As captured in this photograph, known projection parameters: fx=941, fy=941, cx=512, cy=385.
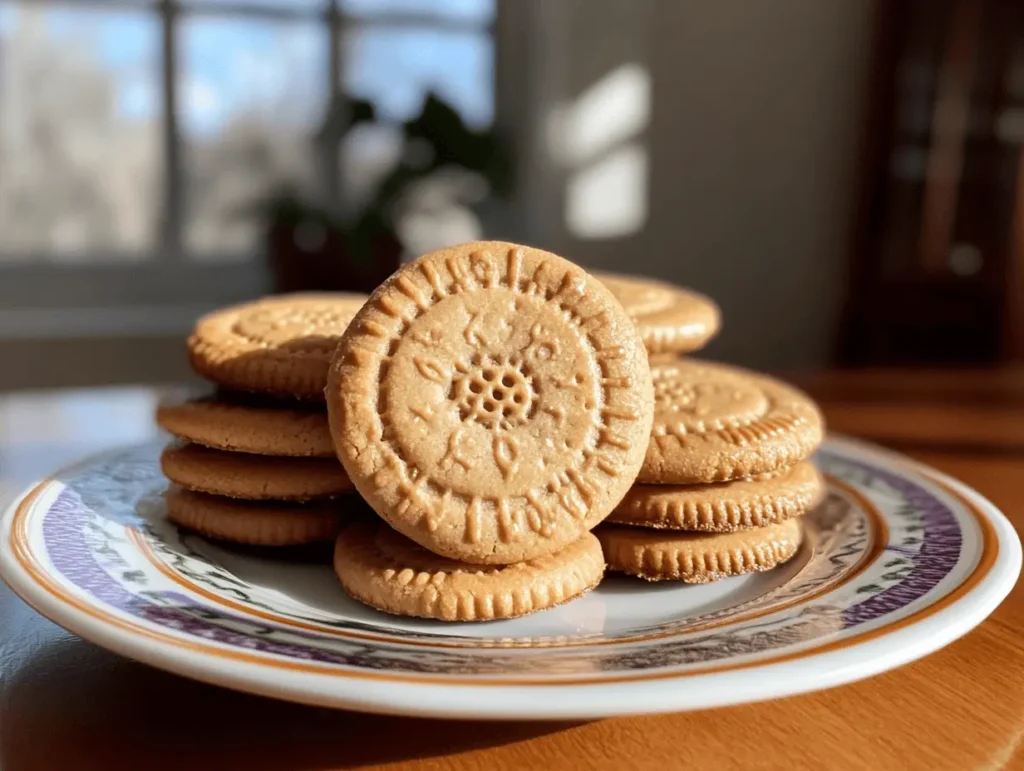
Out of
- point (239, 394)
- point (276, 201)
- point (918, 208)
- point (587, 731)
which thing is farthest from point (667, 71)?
point (587, 731)

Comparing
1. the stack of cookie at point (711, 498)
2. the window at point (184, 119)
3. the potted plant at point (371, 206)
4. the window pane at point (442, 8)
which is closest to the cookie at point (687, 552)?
the stack of cookie at point (711, 498)

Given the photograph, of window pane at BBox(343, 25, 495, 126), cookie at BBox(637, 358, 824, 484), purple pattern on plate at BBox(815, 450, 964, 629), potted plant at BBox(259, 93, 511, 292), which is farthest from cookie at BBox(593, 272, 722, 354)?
window pane at BBox(343, 25, 495, 126)

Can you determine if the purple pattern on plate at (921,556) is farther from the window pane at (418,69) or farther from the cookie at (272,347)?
the window pane at (418,69)

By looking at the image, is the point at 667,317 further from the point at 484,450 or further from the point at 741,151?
the point at 741,151

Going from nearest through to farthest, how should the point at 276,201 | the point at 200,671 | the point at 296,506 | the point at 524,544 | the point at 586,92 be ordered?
the point at 200,671, the point at 524,544, the point at 296,506, the point at 276,201, the point at 586,92

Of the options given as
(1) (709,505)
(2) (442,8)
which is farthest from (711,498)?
(2) (442,8)

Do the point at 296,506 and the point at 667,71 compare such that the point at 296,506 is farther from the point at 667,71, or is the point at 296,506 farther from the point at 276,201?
the point at 667,71
